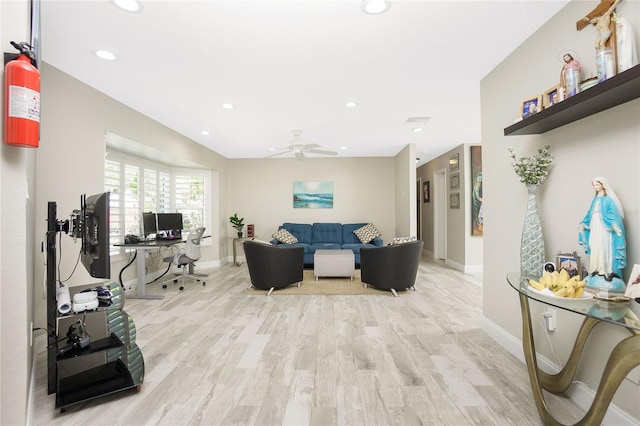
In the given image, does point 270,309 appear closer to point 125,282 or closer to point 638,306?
point 125,282

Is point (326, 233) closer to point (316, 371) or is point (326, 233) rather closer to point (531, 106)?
point (316, 371)

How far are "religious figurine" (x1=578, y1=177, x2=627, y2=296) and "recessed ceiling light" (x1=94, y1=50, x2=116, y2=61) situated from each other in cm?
365

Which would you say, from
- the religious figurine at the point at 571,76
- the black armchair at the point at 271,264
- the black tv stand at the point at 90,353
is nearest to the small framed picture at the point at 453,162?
the black armchair at the point at 271,264

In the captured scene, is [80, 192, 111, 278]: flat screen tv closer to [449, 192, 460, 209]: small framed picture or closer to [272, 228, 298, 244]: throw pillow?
Answer: [272, 228, 298, 244]: throw pillow

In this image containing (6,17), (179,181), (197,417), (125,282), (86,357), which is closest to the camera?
(6,17)

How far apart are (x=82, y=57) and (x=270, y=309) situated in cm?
320

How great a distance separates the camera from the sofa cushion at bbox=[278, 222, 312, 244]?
21.9ft

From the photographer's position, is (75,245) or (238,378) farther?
(75,245)

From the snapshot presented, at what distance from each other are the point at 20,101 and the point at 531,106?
2.88 metres

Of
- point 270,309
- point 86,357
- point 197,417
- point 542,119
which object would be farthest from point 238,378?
point 542,119

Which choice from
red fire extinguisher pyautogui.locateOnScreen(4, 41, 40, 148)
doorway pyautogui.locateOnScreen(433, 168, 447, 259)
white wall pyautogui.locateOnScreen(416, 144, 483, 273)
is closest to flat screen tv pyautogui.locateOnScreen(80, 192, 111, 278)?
red fire extinguisher pyautogui.locateOnScreen(4, 41, 40, 148)

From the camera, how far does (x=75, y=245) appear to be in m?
2.86

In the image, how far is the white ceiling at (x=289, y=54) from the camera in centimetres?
193

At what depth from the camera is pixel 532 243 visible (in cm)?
201
